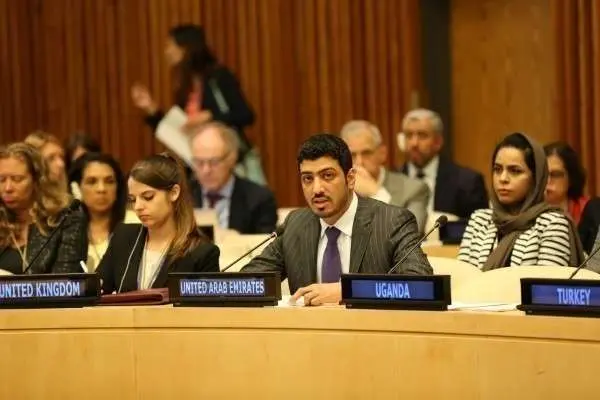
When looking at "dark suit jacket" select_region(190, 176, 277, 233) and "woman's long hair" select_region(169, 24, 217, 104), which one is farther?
"woman's long hair" select_region(169, 24, 217, 104)

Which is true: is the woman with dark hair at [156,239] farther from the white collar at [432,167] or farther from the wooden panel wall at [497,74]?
the wooden panel wall at [497,74]

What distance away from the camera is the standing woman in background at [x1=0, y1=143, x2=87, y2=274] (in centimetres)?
559

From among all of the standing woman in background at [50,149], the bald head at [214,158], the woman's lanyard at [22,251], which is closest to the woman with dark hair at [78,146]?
the standing woman in background at [50,149]

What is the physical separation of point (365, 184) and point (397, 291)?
323 centimetres

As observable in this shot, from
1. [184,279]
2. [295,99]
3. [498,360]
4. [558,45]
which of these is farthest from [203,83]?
[498,360]

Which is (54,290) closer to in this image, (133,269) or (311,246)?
(133,269)

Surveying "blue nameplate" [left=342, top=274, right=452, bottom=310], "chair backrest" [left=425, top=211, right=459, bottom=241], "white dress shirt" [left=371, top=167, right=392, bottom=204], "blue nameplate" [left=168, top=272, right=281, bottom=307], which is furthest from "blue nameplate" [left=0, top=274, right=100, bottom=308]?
Answer: "white dress shirt" [left=371, top=167, right=392, bottom=204]

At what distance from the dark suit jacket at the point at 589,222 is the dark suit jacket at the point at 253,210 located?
197 centimetres

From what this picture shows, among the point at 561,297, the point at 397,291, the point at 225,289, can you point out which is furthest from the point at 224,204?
the point at 561,297

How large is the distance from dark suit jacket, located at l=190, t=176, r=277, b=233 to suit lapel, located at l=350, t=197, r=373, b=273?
2968mm

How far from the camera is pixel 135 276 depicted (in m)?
4.93

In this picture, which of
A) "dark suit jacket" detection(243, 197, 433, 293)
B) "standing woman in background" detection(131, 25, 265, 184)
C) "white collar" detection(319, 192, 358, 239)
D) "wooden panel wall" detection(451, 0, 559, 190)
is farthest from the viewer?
"standing woman in background" detection(131, 25, 265, 184)

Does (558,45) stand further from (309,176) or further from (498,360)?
(498,360)

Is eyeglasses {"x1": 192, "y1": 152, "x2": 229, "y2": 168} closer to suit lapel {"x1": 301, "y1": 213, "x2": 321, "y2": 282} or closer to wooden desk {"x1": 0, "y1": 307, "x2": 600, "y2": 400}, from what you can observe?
suit lapel {"x1": 301, "y1": 213, "x2": 321, "y2": 282}
